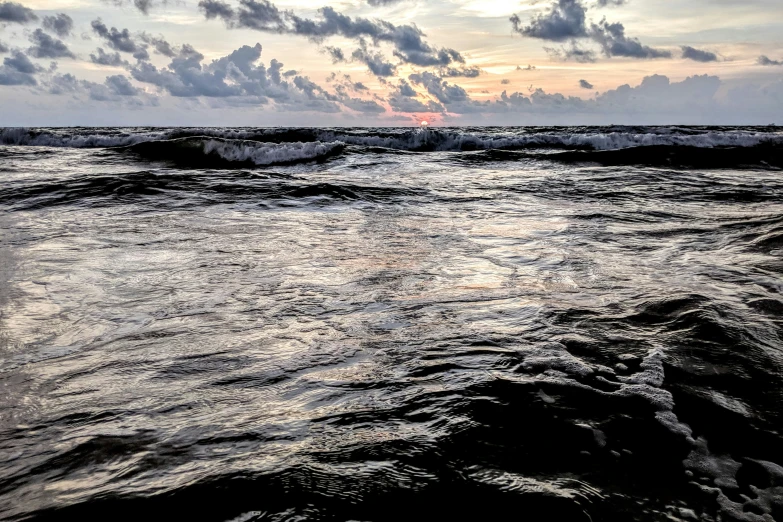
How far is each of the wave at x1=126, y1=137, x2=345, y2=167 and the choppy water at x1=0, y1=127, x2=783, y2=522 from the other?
24.3 feet

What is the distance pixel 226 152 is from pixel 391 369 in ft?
39.5

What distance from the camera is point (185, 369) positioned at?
2.37 meters

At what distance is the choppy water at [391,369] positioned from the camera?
5.05 ft

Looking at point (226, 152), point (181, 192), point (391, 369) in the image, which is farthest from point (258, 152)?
point (391, 369)

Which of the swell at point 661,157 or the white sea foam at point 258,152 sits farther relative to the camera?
the white sea foam at point 258,152

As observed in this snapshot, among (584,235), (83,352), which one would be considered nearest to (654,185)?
(584,235)

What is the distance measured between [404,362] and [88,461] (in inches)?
47.0

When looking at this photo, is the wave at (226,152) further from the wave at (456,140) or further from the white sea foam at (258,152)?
the wave at (456,140)

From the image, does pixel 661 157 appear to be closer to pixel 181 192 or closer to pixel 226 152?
pixel 226 152

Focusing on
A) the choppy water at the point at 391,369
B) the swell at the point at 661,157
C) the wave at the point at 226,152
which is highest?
the swell at the point at 661,157

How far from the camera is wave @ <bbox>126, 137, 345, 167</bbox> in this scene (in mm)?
13234

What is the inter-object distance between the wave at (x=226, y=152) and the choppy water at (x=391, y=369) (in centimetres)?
741

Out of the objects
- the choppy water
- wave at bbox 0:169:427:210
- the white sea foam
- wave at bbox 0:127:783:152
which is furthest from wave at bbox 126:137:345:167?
the choppy water

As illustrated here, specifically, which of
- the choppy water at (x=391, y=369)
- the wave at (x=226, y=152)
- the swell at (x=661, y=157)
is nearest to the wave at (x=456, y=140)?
the swell at (x=661, y=157)
